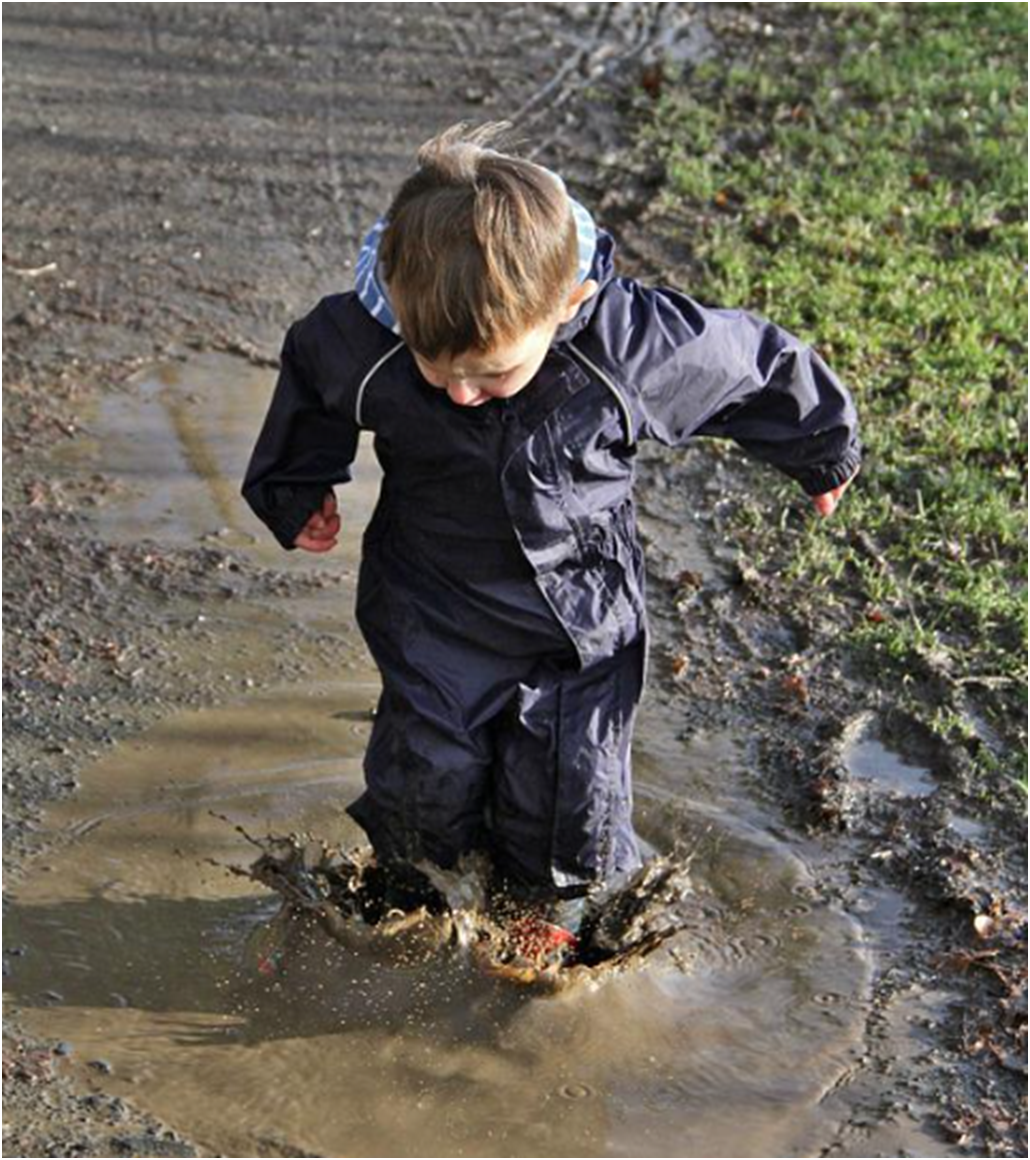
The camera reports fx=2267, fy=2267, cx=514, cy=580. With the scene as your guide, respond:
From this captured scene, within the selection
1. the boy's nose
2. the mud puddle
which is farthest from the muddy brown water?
the boy's nose

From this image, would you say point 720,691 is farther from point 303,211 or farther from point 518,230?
point 303,211

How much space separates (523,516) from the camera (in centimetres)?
396

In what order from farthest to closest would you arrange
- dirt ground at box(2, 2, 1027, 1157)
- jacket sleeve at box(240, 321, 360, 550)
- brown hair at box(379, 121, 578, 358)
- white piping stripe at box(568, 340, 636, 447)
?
dirt ground at box(2, 2, 1027, 1157), jacket sleeve at box(240, 321, 360, 550), white piping stripe at box(568, 340, 636, 447), brown hair at box(379, 121, 578, 358)

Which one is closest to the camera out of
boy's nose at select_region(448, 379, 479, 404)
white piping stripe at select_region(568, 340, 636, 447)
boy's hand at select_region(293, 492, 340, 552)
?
boy's nose at select_region(448, 379, 479, 404)

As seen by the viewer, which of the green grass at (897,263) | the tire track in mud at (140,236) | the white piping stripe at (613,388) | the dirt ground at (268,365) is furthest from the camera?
the green grass at (897,263)

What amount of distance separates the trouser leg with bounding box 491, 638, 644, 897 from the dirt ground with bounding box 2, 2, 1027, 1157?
68cm

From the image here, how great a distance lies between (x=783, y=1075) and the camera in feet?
14.3

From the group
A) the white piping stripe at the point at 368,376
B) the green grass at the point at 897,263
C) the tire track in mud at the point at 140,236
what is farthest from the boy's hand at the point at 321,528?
the green grass at the point at 897,263

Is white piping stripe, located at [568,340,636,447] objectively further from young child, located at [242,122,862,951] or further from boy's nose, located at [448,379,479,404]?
boy's nose, located at [448,379,479,404]

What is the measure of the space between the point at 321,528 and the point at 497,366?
70 cm

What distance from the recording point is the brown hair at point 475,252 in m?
3.54

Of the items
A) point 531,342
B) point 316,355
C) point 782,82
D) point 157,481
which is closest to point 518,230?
point 531,342

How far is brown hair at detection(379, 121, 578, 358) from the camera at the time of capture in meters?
3.54

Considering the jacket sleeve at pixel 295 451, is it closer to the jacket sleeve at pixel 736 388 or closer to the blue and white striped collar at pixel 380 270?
the blue and white striped collar at pixel 380 270
